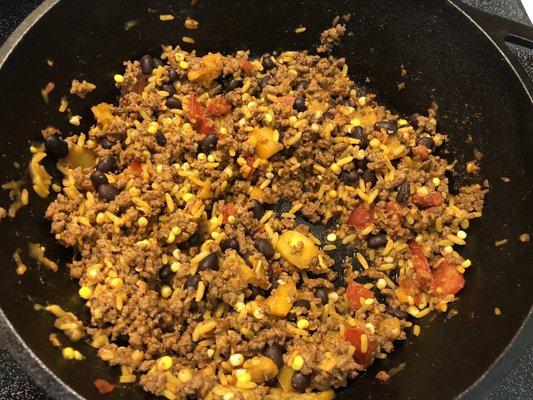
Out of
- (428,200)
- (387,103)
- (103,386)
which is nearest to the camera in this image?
(103,386)

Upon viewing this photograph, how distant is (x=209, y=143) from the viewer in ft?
8.61

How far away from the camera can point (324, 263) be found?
8.59 ft

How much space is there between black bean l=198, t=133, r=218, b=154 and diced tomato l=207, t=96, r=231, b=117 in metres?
0.20

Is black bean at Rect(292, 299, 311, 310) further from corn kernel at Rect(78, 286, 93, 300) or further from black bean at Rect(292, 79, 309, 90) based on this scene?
black bean at Rect(292, 79, 309, 90)

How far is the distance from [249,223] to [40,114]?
3.30 ft

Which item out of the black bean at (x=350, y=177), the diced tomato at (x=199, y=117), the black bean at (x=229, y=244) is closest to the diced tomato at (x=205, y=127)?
the diced tomato at (x=199, y=117)

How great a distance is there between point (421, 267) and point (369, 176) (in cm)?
49

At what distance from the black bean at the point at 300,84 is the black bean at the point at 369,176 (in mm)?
537

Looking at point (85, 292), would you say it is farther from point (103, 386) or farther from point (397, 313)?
point (397, 313)

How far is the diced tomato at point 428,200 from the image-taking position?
8.91ft

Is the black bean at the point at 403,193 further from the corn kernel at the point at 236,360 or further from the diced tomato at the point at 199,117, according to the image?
the corn kernel at the point at 236,360

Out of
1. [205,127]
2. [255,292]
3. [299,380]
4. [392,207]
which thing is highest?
[205,127]

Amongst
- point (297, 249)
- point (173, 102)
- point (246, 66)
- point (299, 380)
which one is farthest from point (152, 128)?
point (299, 380)

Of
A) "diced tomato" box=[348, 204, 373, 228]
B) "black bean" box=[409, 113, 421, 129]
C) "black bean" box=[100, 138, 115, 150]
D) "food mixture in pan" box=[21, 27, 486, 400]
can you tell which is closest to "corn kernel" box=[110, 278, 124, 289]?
"food mixture in pan" box=[21, 27, 486, 400]
